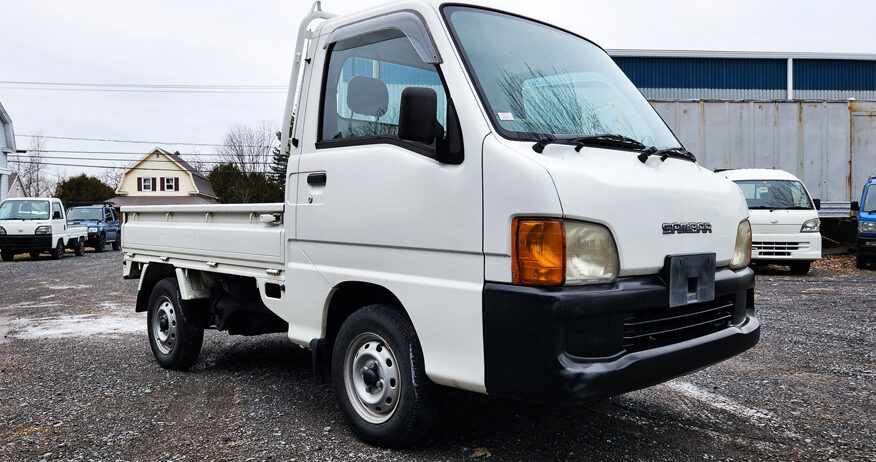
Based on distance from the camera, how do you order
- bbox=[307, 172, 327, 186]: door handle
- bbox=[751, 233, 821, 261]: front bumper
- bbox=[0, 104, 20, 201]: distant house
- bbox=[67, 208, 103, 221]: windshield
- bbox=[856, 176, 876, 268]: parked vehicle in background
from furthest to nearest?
1. bbox=[0, 104, 20, 201]: distant house
2. bbox=[67, 208, 103, 221]: windshield
3. bbox=[856, 176, 876, 268]: parked vehicle in background
4. bbox=[751, 233, 821, 261]: front bumper
5. bbox=[307, 172, 327, 186]: door handle

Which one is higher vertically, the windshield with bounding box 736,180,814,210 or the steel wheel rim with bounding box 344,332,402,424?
the windshield with bounding box 736,180,814,210

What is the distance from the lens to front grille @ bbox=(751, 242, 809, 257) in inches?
519

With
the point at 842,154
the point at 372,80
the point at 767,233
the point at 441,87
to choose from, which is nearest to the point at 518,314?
the point at 441,87

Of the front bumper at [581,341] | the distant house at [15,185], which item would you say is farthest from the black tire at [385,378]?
the distant house at [15,185]

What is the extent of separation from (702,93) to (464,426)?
28.1 m

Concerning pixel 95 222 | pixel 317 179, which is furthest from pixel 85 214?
pixel 317 179

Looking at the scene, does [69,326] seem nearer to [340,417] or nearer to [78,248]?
[340,417]

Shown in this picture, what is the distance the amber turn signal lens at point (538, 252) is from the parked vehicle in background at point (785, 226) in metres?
11.5

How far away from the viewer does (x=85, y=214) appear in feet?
90.9

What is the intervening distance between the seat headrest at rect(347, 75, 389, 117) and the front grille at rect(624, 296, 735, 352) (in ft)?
5.69

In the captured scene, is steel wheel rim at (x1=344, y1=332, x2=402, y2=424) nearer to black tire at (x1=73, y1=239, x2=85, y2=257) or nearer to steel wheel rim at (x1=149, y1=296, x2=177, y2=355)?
steel wheel rim at (x1=149, y1=296, x2=177, y2=355)

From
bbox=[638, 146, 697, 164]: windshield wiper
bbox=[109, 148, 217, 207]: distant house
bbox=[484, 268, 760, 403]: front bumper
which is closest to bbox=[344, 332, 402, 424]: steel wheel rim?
bbox=[484, 268, 760, 403]: front bumper

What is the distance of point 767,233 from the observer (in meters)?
13.3

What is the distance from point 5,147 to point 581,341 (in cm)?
4233
